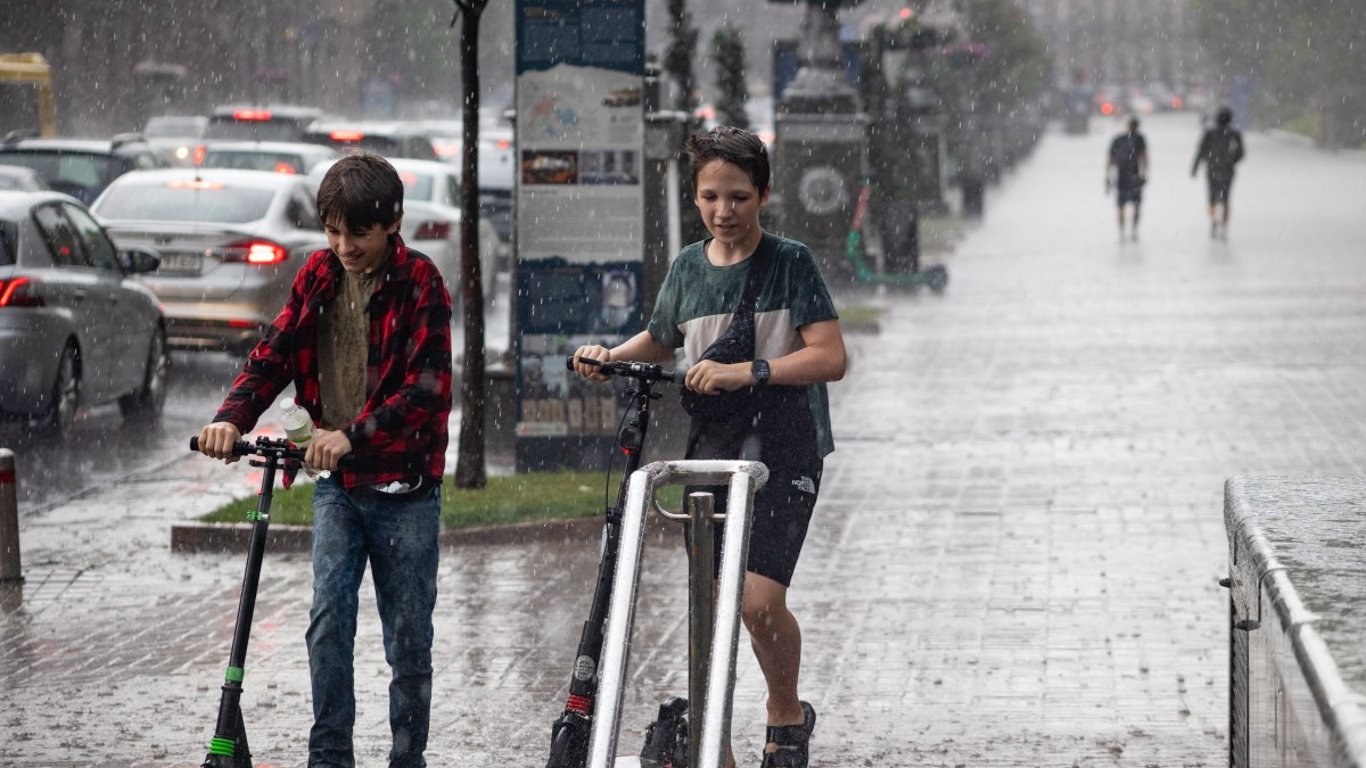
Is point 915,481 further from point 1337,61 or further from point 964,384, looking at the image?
point 1337,61

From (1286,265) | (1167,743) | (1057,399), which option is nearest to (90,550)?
(1167,743)

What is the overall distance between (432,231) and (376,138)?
11793mm

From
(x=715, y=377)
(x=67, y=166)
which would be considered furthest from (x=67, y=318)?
(x=67, y=166)

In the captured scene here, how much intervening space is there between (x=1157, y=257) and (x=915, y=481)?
17.6 m

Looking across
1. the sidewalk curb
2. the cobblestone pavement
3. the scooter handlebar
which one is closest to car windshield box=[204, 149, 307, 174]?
the cobblestone pavement

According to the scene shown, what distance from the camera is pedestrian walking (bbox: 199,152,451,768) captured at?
529cm

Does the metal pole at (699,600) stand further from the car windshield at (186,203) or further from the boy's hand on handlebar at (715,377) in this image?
the car windshield at (186,203)

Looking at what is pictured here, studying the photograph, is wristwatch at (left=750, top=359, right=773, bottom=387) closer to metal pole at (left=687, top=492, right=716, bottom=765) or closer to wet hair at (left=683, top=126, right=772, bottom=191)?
wet hair at (left=683, top=126, right=772, bottom=191)

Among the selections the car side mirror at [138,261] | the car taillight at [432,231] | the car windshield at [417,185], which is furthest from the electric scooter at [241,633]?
the car windshield at [417,185]

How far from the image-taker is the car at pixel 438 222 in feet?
66.9

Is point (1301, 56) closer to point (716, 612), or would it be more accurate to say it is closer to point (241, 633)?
point (241, 633)

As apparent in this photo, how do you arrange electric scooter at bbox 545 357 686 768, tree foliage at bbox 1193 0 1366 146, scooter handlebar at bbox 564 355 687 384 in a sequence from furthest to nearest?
tree foliage at bbox 1193 0 1366 146
scooter handlebar at bbox 564 355 687 384
electric scooter at bbox 545 357 686 768

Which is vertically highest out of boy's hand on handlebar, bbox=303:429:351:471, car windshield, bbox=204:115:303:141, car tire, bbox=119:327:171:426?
car windshield, bbox=204:115:303:141

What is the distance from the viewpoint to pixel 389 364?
17.5 ft
